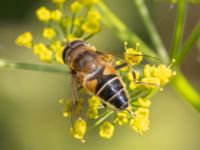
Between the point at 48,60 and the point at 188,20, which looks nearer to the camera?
the point at 48,60

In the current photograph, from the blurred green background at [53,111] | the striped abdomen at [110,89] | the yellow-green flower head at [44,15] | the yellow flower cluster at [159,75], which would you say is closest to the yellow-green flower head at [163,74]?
the yellow flower cluster at [159,75]

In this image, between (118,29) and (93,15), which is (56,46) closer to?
(93,15)

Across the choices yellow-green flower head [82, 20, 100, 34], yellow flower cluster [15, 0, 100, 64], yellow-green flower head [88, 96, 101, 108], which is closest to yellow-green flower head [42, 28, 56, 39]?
yellow flower cluster [15, 0, 100, 64]

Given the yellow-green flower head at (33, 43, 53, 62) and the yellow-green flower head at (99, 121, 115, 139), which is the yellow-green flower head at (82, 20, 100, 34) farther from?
the yellow-green flower head at (99, 121, 115, 139)

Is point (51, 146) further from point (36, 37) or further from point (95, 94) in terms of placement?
point (95, 94)

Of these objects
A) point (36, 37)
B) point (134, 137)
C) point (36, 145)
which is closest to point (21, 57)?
point (36, 37)
